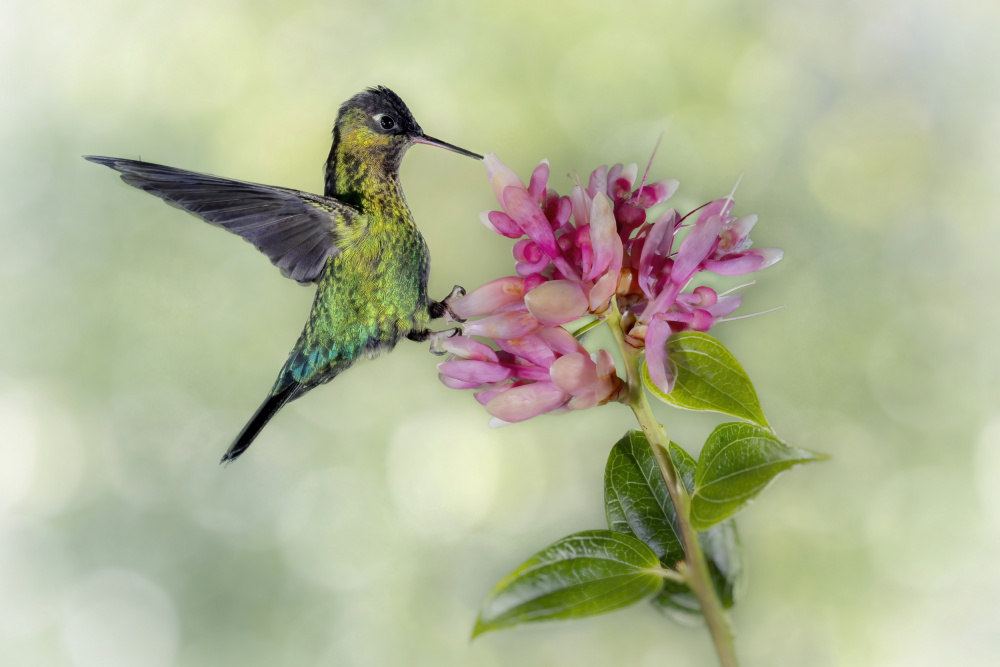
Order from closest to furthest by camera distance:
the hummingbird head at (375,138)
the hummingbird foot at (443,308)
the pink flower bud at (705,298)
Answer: the pink flower bud at (705,298)
the hummingbird foot at (443,308)
the hummingbird head at (375,138)

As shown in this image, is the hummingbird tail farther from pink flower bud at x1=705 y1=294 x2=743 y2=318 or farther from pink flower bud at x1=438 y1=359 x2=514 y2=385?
pink flower bud at x1=705 y1=294 x2=743 y2=318

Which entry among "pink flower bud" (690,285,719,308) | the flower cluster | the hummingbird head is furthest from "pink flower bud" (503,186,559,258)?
the hummingbird head

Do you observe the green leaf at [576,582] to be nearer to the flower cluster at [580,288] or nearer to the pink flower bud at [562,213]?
the flower cluster at [580,288]

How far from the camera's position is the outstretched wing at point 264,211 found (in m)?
0.63

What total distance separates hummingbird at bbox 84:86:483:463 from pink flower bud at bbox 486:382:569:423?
213 mm

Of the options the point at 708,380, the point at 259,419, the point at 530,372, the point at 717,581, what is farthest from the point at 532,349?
the point at 259,419

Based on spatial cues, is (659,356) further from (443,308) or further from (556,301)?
(443,308)

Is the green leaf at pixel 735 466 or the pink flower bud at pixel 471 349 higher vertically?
the pink flower bud at pixel 471 349

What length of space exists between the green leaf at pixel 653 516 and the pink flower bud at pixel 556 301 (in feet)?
0.50

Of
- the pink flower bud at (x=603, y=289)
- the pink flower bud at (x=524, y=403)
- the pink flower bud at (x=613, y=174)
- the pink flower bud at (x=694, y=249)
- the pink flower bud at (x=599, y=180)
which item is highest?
the pink flower bud at (x=613, y=174)

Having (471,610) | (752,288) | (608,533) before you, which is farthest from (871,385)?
(608,533)

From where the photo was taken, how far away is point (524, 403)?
1.67 feet

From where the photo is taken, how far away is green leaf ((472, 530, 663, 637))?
0.46m

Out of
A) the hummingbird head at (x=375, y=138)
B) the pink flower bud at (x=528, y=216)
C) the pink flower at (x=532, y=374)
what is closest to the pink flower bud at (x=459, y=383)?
the pink flower at (x=532, y=374)
